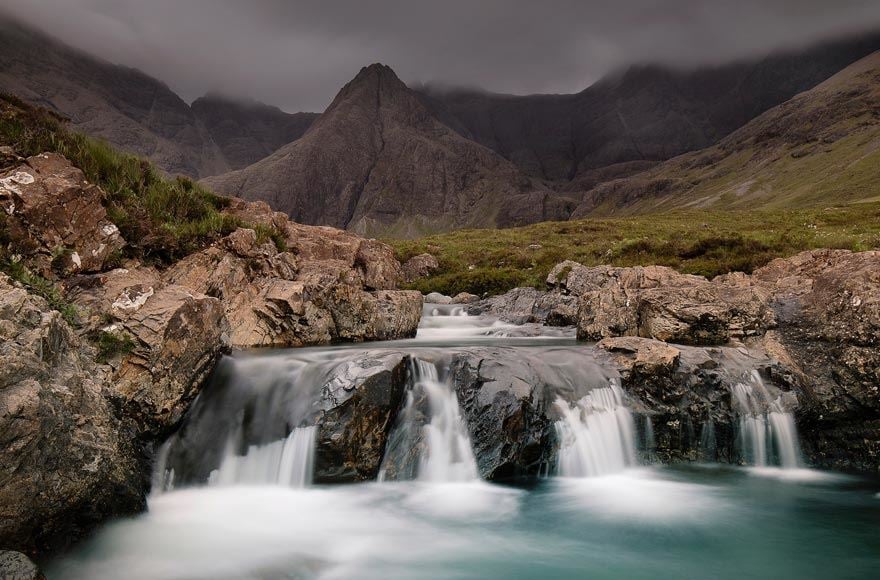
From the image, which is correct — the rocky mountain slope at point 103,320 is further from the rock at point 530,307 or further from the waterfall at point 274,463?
the rock at point 530,307

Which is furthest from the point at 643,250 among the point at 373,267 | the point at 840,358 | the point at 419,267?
the point at 840,358

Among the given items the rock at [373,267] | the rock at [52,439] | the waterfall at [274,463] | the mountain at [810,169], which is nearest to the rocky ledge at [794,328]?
the waterfall at [274,463]

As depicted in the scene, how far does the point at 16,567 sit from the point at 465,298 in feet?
86.2

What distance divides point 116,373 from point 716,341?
A: 1563cm

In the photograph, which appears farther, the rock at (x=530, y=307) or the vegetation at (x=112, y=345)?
the rock at (x=530, y=307)

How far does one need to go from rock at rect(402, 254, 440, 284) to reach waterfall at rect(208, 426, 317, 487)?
2619 centimetres

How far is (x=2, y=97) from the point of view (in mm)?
13820

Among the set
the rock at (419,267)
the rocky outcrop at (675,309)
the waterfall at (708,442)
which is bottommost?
the waterfall at (708,442)

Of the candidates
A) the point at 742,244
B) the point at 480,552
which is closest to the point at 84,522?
the point at 480,552

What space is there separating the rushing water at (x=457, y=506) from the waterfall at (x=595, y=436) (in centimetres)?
3

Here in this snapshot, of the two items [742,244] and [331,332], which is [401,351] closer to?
[331,332]

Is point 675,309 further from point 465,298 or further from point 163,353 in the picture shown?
point 465,298

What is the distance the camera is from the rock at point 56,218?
10.4 m

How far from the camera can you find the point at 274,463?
1020 centimetres
